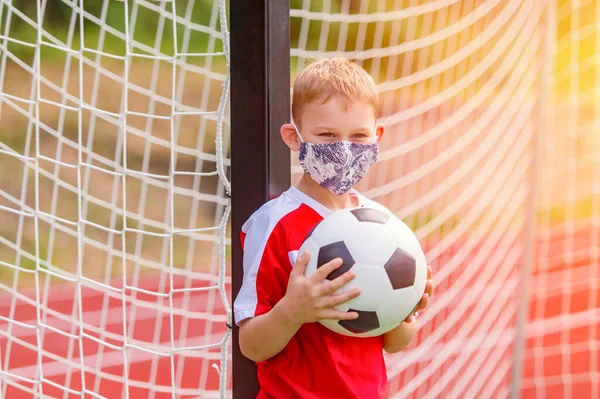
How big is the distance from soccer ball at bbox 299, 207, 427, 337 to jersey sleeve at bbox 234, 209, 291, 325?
0.23ft

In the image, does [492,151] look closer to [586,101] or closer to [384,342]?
[384,342]

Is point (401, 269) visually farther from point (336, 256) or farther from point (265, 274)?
point (265, 274)

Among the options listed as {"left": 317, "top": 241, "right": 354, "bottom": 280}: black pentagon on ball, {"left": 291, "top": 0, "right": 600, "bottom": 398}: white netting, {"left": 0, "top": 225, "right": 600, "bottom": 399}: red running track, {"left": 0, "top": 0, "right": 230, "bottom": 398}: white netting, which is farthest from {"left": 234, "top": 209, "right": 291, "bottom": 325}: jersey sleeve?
{"left": 0, "top": 225, "right": 600, "bottom": 399}: red running track

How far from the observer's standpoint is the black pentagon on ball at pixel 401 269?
4.08 ft

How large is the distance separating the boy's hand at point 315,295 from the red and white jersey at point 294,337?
0.10 metres

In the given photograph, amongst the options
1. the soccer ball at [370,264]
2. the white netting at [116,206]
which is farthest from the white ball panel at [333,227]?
the white netting at [116,206]

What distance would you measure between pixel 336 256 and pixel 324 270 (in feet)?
0.14

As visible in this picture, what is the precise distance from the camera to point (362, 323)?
1.24m

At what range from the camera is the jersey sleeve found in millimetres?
1290

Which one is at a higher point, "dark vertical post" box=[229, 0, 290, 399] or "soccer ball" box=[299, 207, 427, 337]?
"dark vertical post" box=[229, 0, 290, 399]

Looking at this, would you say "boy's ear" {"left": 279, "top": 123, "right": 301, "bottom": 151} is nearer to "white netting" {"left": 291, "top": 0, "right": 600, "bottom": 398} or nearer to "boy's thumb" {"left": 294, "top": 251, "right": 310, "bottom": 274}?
"boy's thumb" {"left": 294, "top": 251, "right": 310, "bottom": 274}

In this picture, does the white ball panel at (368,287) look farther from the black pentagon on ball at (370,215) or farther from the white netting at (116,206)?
the white netting at (116,206)

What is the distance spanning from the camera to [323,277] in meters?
1.19

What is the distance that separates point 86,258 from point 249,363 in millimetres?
6232
